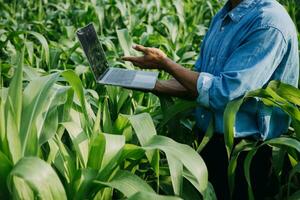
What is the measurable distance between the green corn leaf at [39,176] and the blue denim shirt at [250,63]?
1.83ft

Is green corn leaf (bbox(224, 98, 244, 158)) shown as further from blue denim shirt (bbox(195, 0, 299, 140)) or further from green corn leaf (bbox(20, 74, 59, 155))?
green corn leaf (bbox(20, 74, 59, 155))

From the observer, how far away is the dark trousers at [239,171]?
4.86 feet

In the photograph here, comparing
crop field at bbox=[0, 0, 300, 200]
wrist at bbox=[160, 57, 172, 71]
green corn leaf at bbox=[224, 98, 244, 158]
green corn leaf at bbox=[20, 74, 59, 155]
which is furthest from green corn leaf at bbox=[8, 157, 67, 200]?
wrist at bbox=[160, 57, 172, 71]

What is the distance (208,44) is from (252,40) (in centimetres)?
21

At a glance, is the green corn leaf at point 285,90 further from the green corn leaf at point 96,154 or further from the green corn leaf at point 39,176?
the green corn leaf at point 39,176

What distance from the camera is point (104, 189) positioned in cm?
119

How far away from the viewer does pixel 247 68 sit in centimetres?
130

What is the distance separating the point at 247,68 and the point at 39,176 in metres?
0.64

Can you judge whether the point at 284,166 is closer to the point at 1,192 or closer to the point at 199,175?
the point at 199,175

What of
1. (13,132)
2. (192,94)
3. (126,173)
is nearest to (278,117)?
(192,94)

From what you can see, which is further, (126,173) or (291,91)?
(291,91)

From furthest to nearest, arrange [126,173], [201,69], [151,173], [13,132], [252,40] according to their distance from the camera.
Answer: [201,69] → [151,173] → [252,40] → [126,173] → [13,132]

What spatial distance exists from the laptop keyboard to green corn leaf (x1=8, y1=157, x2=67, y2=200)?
530 millimetres

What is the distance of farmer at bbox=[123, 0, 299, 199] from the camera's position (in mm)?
1307
